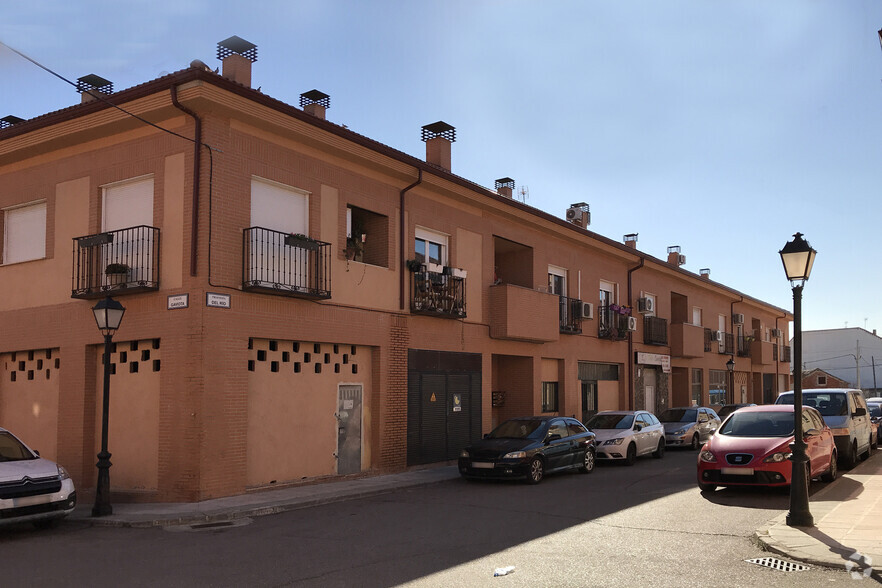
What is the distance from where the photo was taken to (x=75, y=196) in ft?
50.9

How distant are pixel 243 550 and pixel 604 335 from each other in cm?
1954

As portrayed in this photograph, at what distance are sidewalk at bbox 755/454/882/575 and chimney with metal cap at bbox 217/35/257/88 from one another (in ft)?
40.1

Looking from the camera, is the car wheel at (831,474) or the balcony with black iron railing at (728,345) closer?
the car wheel at (831,474)

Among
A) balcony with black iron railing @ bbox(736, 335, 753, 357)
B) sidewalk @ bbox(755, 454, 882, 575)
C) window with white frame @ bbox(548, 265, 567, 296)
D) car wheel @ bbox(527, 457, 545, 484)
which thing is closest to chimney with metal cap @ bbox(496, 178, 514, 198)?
window with white frame @ bbox(548, 265, 567, 296)

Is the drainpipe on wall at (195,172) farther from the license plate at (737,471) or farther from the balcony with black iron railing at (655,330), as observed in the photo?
the balcony with black iron railing at (655,330)

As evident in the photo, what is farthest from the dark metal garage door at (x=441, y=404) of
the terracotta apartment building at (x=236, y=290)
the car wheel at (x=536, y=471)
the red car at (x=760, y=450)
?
the red car at (x=760, y=450)

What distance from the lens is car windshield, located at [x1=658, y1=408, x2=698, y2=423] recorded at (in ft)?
81.9

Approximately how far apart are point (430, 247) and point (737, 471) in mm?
9308

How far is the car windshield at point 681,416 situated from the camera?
81.9ft

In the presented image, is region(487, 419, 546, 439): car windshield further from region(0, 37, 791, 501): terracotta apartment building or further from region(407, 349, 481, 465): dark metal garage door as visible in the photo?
region(0, 37, 791, 501): terracotta apartment building

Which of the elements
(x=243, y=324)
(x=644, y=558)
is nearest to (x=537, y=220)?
(x=243, y=324)

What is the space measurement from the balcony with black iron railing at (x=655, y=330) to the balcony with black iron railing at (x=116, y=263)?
20660 mm

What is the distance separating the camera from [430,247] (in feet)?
63.5

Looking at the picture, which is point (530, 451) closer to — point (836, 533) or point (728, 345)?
point (836, 533)
